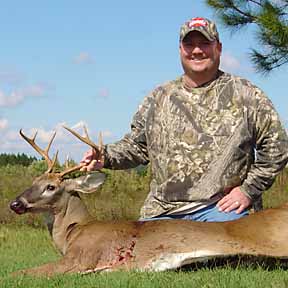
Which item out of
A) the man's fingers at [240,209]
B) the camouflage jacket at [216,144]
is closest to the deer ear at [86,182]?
the camouflage jacket at [216,144]

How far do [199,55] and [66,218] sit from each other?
5.66 feet

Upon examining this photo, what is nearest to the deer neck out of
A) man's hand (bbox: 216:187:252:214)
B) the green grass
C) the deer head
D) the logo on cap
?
the deer head

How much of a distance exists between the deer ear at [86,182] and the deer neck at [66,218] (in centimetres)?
7

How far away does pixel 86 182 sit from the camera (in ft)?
22.3

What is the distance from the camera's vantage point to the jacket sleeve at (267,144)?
6.25 metres

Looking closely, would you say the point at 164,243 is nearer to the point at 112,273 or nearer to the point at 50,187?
the point at 112,273

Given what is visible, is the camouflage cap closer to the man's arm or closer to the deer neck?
the man's arm

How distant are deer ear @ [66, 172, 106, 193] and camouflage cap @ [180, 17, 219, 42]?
139cm

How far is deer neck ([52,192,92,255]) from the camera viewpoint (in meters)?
6.56

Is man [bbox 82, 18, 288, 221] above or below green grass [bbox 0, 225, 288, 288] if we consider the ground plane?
above

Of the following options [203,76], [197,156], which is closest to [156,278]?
[197,156]

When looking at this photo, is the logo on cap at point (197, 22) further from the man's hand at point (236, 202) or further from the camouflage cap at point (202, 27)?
the man's hand at point (236, 202)

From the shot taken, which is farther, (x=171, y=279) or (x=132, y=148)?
(x=132, y=148)

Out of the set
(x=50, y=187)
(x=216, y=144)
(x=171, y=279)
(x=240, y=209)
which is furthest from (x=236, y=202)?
(x=50, y=187)
